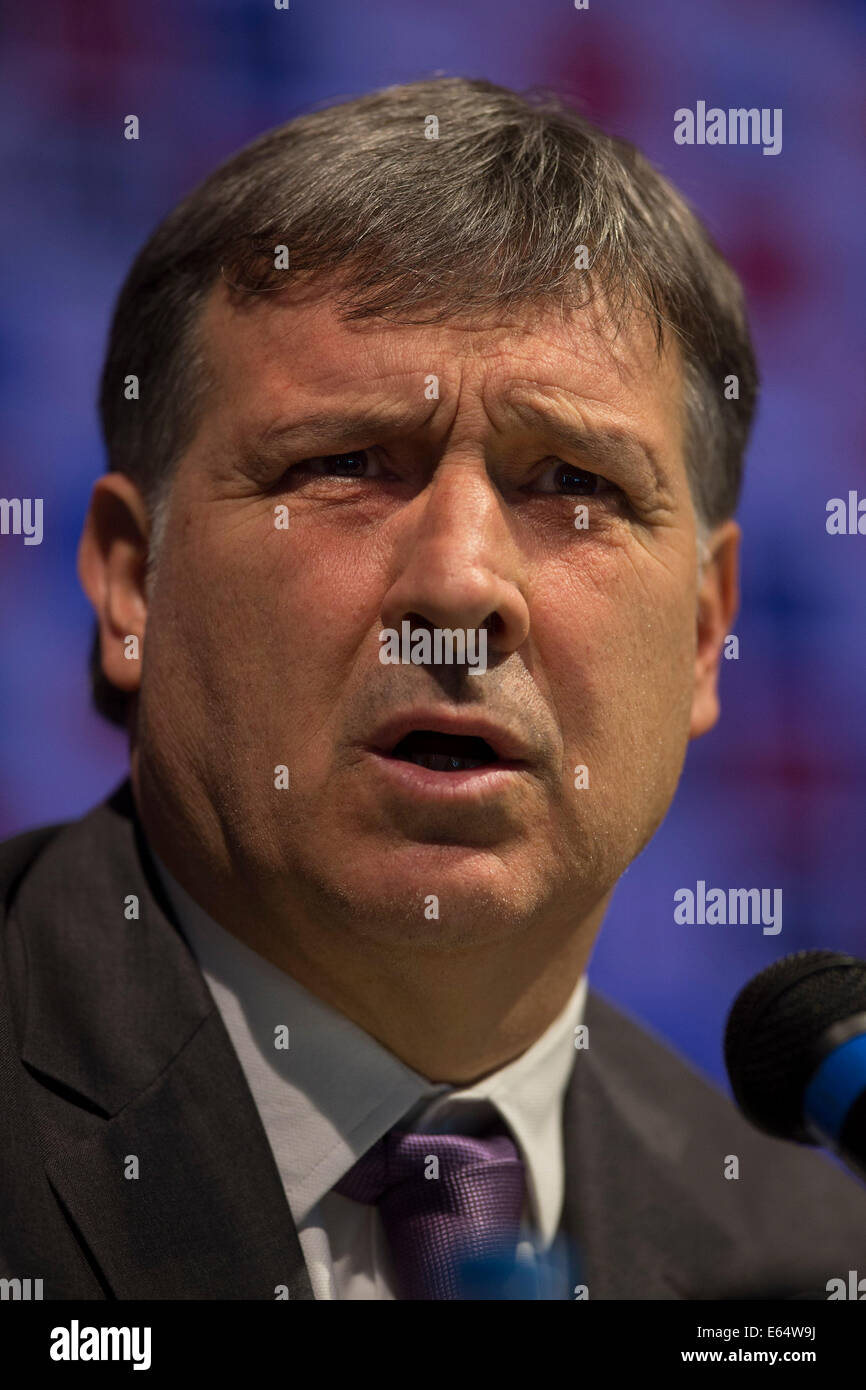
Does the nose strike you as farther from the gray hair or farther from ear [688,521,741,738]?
ear [688,521,741,738]

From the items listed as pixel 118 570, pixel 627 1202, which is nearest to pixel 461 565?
pixel 118 570

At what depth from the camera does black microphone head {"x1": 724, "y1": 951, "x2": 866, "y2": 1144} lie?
4.30 ft

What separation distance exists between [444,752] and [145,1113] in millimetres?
539

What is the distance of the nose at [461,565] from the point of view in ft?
5.13

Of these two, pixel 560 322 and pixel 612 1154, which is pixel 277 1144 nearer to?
pixel 612 1154

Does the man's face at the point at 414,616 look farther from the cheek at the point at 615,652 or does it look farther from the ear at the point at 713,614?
the ear at the point at 713,614

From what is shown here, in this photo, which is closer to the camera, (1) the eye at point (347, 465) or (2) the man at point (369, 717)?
(2) the man at point (369, 717)

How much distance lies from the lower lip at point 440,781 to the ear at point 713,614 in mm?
535

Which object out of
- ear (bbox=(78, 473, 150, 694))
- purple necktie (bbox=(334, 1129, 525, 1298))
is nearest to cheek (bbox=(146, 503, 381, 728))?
ear (bbox=(78, 473, 150, 694))

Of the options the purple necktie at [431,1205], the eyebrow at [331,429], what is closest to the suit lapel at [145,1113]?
the purple necktie at [431,1205]

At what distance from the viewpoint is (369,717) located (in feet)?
5.30
